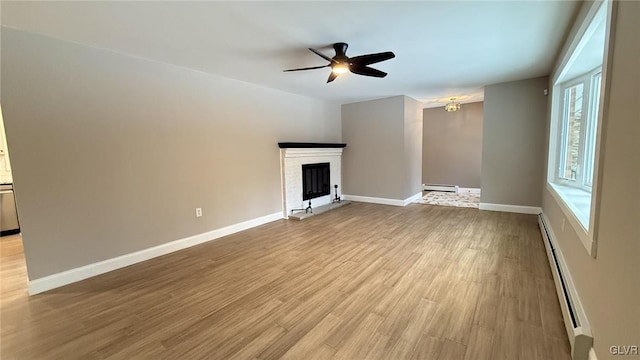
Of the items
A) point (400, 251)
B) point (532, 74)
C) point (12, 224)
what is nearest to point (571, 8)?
point (532, 74)

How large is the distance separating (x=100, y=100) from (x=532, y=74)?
19.7ft

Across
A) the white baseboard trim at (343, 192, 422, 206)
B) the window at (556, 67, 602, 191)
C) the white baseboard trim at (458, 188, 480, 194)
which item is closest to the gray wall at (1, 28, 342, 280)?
the white baseboard trim at (343, 192, 422, 206)

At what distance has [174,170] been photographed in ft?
11.5

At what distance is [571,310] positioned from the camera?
6.03 feet

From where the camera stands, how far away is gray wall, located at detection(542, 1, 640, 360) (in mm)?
1102

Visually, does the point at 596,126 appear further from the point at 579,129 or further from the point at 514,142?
the point at 514,142

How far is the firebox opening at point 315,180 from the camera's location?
18.2 feet

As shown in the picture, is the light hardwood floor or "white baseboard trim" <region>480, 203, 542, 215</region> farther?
"white baseboard trim" <region>480, 203, 542, 215</region>

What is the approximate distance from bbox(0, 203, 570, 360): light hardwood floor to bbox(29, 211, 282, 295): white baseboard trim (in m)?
0.11

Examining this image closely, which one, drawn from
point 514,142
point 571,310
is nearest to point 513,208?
point 514,142

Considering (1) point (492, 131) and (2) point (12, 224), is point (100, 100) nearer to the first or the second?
(2) point (12, 224)

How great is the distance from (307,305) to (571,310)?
6.12 ft

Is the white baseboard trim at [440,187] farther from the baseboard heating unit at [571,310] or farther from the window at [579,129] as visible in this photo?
the baseboard heating unit at [571,310]

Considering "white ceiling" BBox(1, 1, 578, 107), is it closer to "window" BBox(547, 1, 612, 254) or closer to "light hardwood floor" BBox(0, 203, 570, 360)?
"window" BBox(547, 1, 612, 254)
